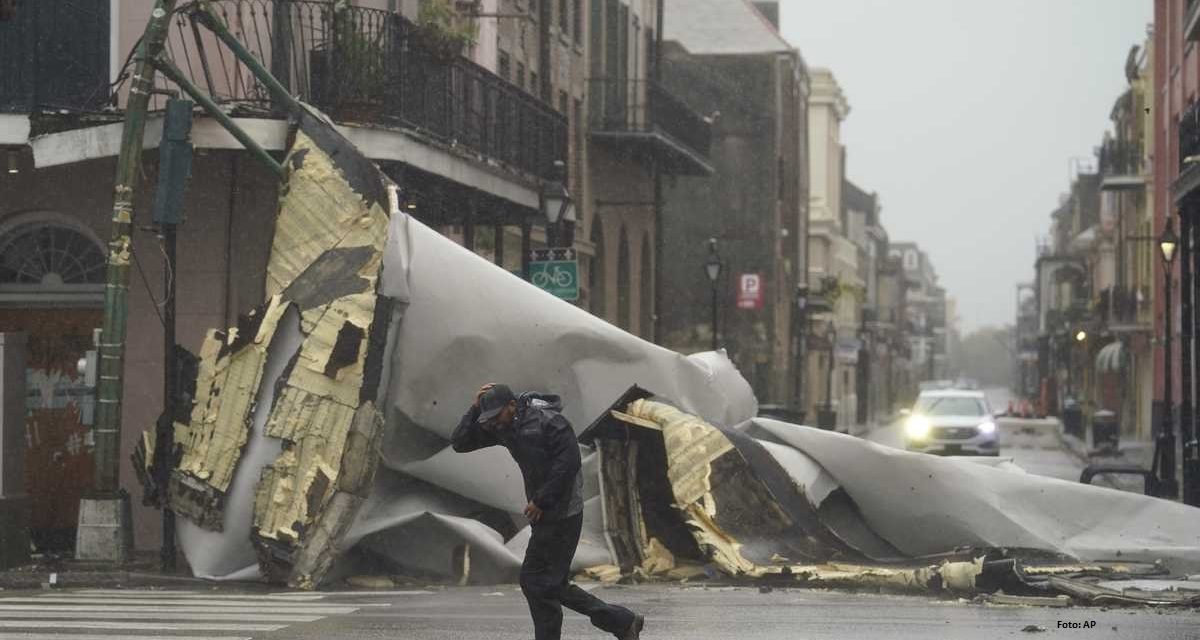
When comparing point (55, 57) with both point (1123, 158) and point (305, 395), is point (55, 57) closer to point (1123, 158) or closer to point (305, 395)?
point (305, 395)

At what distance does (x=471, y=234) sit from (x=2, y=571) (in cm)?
1031

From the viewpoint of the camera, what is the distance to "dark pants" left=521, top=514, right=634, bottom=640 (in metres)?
10.1

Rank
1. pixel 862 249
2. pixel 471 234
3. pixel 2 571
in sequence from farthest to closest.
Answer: pixel 862 249 < pixel 471 234 < pixel 2 571

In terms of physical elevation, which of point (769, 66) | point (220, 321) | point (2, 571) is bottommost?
point (2, 571)

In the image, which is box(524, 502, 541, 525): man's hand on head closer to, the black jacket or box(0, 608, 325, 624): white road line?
the black jacket

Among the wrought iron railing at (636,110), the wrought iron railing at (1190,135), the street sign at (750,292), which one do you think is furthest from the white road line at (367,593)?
the street sign at (750,292)

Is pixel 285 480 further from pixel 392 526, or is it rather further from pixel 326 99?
pixel 326 99

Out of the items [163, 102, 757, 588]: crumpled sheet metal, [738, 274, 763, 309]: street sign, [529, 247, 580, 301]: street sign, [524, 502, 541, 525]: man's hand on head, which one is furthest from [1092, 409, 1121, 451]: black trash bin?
[524, 502, 541, 525]: man's hand on head

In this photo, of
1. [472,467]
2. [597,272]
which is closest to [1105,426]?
[597,272]

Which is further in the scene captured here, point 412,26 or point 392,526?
point 412,26

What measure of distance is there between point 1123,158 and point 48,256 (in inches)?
1895

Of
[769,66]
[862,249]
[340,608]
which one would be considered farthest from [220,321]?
[862,249]

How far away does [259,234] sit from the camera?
1922 cm

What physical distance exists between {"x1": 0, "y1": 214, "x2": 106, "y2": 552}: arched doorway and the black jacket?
9739mm
